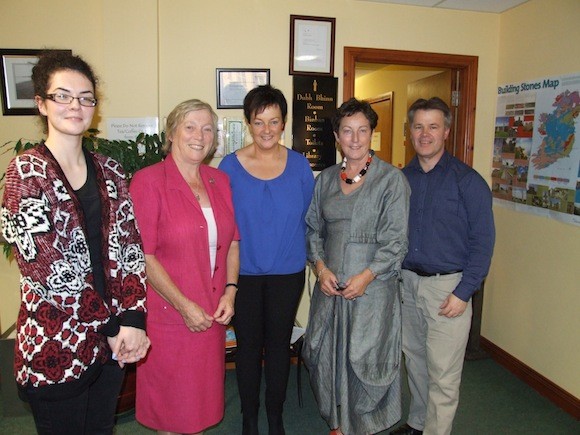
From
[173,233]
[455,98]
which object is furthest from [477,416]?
[455,98]

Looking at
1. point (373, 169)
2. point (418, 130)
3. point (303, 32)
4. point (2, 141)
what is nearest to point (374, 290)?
point (373, 169)

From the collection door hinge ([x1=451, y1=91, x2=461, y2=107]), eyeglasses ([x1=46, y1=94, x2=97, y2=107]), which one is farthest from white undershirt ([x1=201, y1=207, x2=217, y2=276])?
door hinge ([x1=451, y1=91, x2=461, y2=107])

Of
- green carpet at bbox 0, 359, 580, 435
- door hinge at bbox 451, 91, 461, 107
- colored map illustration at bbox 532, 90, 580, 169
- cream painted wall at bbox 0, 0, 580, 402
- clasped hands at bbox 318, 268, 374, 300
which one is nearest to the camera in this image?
clasped hands at bbox 318, 268, 374, 300

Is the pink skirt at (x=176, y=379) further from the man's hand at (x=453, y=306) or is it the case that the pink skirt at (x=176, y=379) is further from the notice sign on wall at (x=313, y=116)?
the notice sign on wall at (x=313, y=116)

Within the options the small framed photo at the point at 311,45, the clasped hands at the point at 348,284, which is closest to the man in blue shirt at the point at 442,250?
the clasped hands at the point at 348,284

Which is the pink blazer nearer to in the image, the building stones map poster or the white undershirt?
the white undershirt

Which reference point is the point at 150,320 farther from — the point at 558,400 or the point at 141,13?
the point at 558,400

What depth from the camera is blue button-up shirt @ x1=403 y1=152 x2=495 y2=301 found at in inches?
75.6

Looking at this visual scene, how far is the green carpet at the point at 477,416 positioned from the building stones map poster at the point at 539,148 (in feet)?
3.54

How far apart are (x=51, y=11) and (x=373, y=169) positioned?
7.16 ft

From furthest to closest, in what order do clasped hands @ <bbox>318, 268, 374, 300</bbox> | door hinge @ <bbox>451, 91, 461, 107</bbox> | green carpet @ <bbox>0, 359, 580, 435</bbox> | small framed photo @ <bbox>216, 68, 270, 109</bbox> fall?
door hinge @ <bbox>451, 91, 461, 107</bbox> < small framed photo @ <bbox>216, 68, 270, 109</bbox> < green carpet @ <bbox>0, 359, 580, 435</bbox> < clasped hands @ <bbox>318, 268, 374, 300</bbox>

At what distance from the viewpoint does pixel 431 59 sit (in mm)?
3133

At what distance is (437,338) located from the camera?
2018 mm

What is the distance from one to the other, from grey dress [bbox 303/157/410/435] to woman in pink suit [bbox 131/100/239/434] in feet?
1.49
